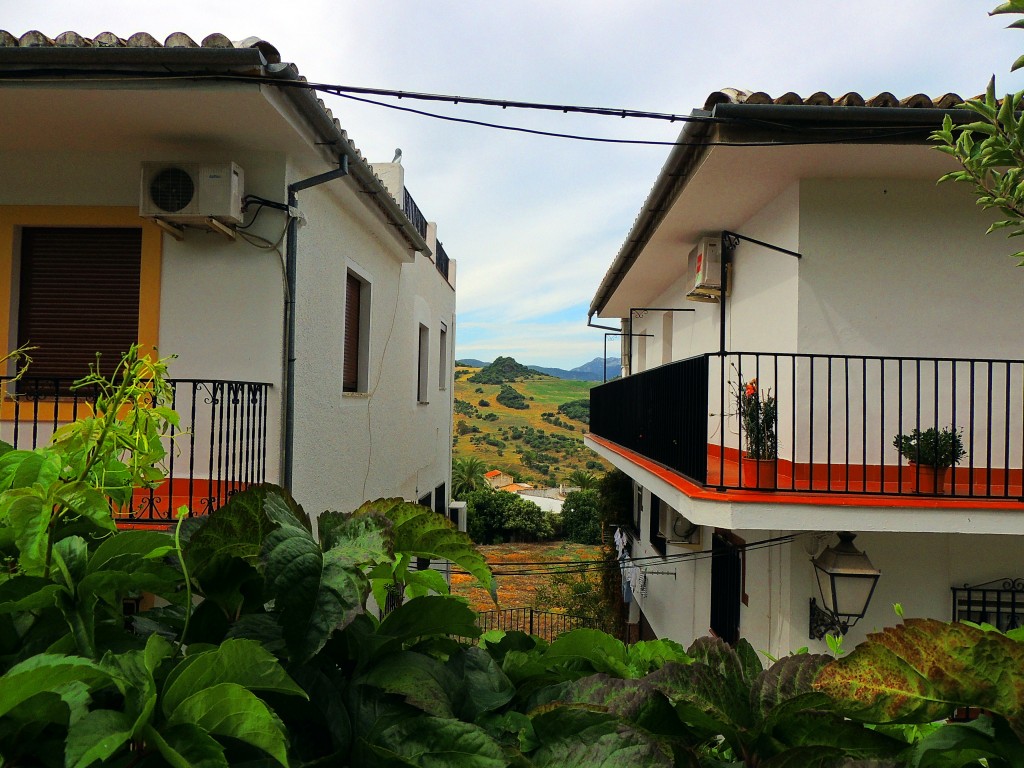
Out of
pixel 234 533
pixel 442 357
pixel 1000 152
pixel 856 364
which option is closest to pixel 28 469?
pixel 234 533

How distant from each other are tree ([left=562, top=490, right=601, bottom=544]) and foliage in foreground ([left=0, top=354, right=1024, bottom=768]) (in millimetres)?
32836

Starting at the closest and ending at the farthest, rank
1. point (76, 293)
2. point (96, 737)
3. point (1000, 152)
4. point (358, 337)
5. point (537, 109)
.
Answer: point (96, 737) < point (1000, 152) < point (537, 109) < point (76, 293) < point (358, 337)

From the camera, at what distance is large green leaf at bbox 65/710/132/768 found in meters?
0.55

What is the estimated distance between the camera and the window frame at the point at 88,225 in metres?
5.86

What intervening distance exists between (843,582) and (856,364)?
6.69ft

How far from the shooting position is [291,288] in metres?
5.98

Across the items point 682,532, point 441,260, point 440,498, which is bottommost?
point 440,498

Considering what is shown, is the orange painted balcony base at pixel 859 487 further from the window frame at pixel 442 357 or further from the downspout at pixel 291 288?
the window frame at pixel 442 357

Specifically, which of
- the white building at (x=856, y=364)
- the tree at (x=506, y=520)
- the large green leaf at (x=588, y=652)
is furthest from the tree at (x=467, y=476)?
the large green leaf at (x=588, y=652)

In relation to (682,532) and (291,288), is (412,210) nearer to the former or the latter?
(291,288)

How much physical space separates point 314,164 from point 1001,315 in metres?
6.36

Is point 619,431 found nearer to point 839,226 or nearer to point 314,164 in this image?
point 839,226

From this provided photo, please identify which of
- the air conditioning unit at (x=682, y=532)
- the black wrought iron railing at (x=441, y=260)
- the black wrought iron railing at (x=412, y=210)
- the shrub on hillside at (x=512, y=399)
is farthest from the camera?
the shrub on hillside at (x=512, y=399)

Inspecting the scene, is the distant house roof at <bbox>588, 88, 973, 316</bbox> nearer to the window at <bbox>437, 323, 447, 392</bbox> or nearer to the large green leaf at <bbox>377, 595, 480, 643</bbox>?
the large green leaf at <bbox>377, 595, 480, 643</bbox>
